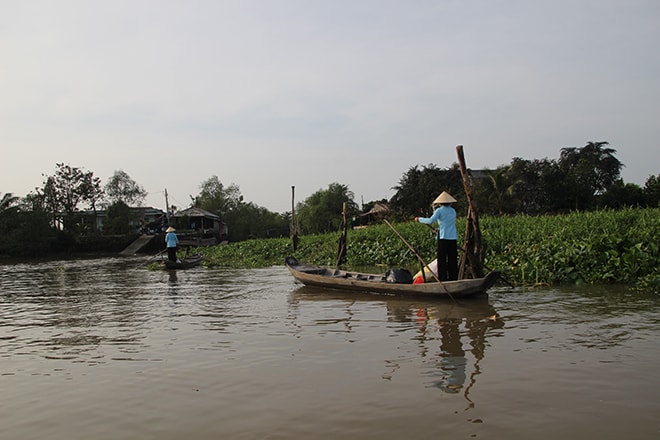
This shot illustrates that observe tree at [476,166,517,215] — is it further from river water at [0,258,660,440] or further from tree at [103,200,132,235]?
tree at [103,200,132,235]

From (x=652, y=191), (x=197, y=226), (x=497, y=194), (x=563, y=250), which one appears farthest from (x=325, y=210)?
(x=563, y=250)

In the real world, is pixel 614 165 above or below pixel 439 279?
above

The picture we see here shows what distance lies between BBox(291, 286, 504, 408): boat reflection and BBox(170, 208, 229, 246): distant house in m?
31.1

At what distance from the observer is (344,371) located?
15.0 ft

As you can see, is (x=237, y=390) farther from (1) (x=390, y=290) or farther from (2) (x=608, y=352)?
(1) (x=390, y=290)

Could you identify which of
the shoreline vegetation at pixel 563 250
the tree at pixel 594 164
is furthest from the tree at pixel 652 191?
the shoreline vegetation at pixel 563 250

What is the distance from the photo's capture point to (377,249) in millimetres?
18484

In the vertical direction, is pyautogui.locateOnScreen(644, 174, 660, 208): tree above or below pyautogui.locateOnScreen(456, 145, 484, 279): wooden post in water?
above

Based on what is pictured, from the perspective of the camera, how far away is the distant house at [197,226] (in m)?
40.2

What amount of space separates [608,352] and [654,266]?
518 centimetres

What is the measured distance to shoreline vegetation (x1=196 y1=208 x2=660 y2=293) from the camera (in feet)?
30.6

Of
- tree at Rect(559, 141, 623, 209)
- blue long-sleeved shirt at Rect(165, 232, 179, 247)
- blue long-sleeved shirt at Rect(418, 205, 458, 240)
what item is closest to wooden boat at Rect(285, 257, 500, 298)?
blue long-sleeved shirt at Rect(418, 205, 458, 240)

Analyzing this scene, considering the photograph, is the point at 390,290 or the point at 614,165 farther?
the point at 614,165

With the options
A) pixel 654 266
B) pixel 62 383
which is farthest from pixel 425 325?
pixel 654 266
